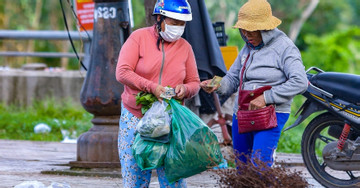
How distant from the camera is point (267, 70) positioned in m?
4.80

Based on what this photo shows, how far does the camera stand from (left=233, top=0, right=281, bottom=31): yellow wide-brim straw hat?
15.5 ft

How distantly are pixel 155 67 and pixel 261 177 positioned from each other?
108 centimetres

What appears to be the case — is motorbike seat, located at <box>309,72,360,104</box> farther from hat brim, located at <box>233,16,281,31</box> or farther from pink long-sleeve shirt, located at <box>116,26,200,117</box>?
pink long-sleeve shirt, located at <box>116,26,200,117</box>

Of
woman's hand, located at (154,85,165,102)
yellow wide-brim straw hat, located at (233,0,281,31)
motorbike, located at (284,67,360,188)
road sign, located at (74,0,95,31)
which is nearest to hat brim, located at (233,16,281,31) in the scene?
yellow wide-brim straw hat, located at (233,0,281,31)

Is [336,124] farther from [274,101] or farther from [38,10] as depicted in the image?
[38,10]

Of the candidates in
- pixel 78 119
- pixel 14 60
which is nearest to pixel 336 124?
pixel 78 119

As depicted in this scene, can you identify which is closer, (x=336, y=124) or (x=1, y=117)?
(x=336, y=124)

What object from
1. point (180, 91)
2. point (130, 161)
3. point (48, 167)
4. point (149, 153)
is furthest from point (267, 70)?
point (48, 167)

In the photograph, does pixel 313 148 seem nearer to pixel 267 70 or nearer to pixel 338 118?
pixel 338 118

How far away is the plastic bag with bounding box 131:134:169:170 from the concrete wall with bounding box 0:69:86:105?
9333 millimetres

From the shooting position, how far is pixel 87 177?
7.12 metres

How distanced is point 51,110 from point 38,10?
16.8m

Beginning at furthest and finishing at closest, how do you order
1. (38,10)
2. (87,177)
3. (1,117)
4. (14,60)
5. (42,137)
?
(38,10) < (14,60) < (1,117) < (42,137) < (87,177)

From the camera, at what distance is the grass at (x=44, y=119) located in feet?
37.7
